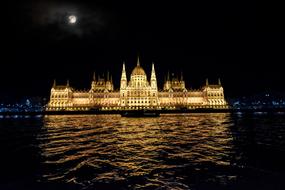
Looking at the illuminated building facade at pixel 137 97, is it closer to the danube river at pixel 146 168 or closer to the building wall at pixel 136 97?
the building wall at pixel 136 97

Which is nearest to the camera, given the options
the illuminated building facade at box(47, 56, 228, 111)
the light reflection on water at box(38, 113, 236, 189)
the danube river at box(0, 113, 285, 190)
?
the danube river at box(0, 113, 285, 190)

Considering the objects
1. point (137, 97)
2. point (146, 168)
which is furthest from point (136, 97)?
point (146, 168)

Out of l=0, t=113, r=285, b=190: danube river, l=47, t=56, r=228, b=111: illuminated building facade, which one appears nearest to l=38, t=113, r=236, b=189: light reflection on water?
l=0, t=113, r=285, b=190: danube river

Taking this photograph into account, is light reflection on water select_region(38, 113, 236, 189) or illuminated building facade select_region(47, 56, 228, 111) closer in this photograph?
light reflection on water select_region(38, 113, 236, 189)

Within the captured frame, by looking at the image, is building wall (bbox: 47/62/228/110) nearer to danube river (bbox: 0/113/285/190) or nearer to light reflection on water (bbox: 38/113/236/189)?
light reflection on water (bbox: 38/113/236/189)

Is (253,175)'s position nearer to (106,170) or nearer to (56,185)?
(106,170)

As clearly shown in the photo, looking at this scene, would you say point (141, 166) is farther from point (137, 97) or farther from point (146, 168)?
point (137, 97)

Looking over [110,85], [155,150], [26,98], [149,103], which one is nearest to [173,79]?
[149,103]

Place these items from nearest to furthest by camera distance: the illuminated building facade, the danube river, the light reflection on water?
the danube river → the light reflection on water → the illuminated building facade

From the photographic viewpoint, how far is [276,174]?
7.91 metres

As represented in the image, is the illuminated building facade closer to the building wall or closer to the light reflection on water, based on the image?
the building wall

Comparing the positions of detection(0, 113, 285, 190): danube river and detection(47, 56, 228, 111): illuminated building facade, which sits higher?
detection(47, 56, 228, 111): illuminated building facade

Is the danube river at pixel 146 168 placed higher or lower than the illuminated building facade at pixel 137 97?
lower

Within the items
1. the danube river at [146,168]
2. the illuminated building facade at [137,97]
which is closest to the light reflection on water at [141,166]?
the danube river at [146,168]
